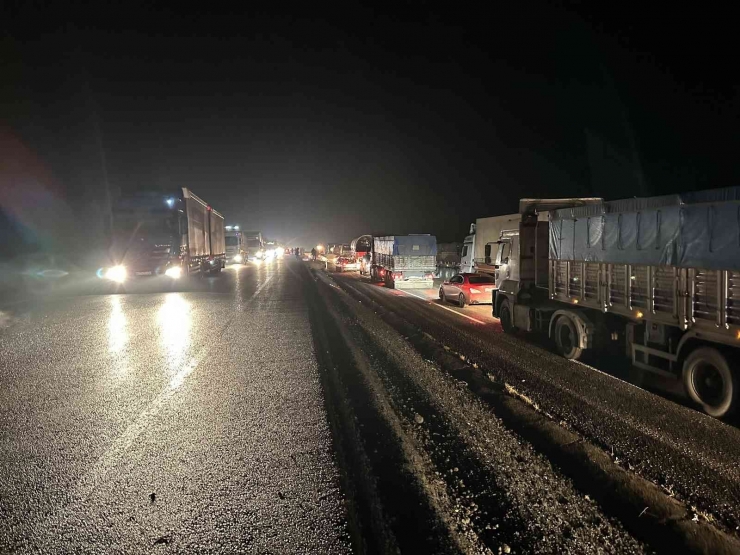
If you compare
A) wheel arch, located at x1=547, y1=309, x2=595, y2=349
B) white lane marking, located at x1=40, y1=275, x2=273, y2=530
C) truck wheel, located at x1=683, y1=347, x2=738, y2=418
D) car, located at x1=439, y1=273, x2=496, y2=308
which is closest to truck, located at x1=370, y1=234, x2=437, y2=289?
car, located at x1=439, y1=273, x2=496, y2=308

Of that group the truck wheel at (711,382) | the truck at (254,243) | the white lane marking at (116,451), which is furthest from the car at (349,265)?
the truck wheel at (711,382)

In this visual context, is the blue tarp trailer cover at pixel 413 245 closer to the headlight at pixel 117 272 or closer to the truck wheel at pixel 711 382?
the headlight at pixel 117 272

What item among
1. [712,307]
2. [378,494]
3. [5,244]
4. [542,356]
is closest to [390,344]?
[542,356]

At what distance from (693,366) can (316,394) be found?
206 inches

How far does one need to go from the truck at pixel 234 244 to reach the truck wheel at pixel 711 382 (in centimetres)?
5064

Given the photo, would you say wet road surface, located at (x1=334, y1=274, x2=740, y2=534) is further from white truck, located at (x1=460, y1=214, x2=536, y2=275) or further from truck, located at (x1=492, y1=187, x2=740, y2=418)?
white truck, located at (x1=460, y1=214, x2=536, y2=275)

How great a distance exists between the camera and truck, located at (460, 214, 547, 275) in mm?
25078

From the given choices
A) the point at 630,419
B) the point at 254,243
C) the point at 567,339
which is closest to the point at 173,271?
the point at 567,339

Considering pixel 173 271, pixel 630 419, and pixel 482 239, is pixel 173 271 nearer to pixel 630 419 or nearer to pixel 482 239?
pixel 482 239

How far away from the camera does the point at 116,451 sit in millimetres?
5625

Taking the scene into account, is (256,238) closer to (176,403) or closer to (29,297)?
(29,297)

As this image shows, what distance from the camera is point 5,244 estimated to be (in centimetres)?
4994

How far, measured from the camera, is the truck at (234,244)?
5447cm

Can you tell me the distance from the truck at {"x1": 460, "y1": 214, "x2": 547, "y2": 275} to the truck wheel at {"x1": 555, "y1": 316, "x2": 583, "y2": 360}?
1301 centimetres
